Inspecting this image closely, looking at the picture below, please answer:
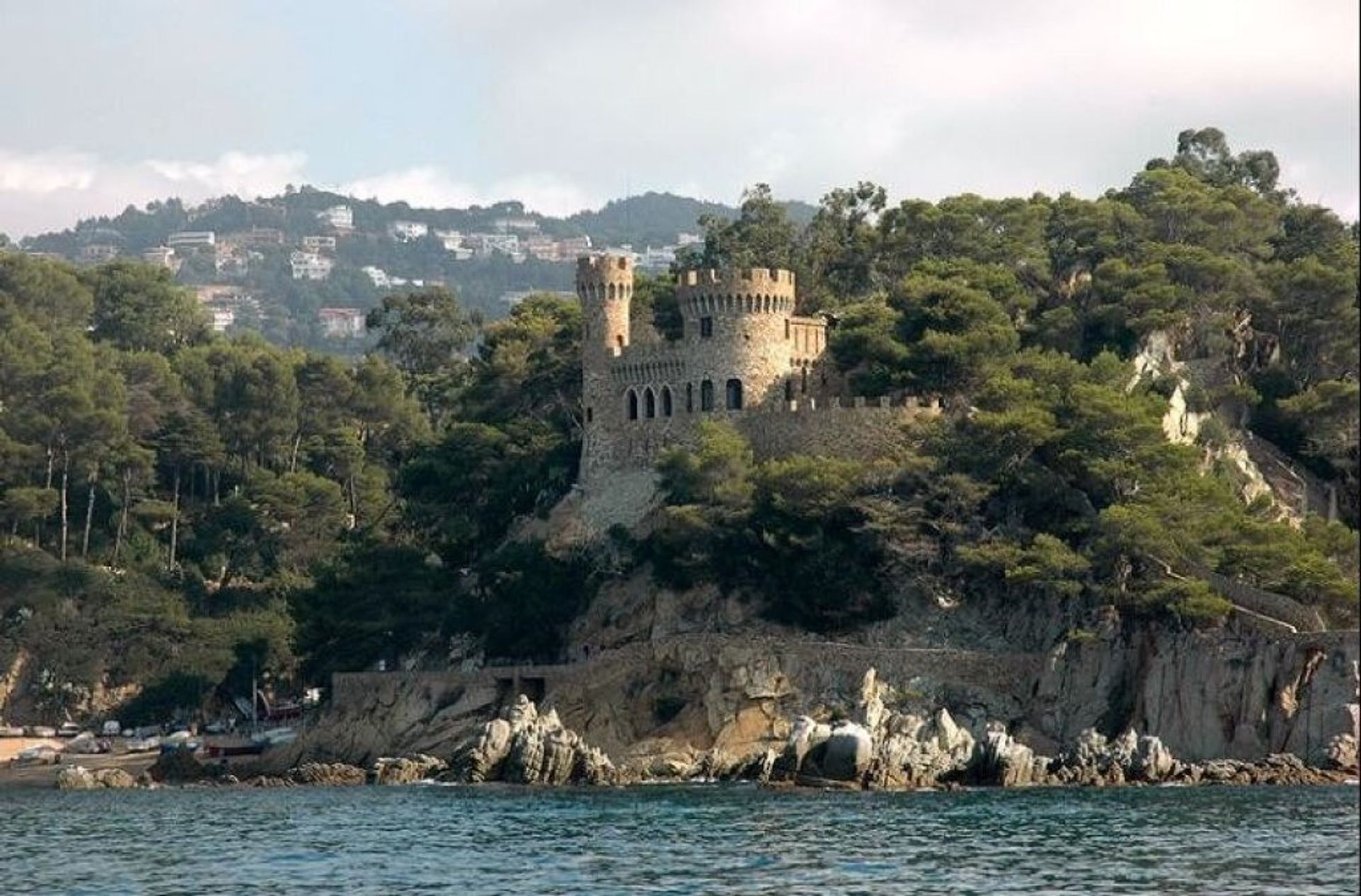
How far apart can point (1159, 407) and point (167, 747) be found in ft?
101

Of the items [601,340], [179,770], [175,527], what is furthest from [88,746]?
[601,340]

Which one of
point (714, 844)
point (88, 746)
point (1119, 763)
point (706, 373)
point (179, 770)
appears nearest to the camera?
point (714, 844)

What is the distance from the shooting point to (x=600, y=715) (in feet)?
240

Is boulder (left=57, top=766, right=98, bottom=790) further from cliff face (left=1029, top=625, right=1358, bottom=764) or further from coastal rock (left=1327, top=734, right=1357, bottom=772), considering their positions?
coastal rock (left=1327, top=734, right=1357, bottom=772)

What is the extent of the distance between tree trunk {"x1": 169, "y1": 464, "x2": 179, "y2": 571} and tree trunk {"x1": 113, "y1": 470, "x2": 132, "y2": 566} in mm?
1581

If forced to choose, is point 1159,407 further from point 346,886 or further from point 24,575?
point 24,575

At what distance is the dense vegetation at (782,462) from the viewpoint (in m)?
71.5

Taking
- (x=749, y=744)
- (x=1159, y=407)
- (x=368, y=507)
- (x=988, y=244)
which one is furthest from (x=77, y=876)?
(x=368, y=507)

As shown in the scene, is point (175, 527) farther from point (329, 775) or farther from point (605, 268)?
point (329, 775)

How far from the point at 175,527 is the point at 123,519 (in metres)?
1.89

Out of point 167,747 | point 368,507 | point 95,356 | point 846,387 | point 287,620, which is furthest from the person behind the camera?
point 95,356

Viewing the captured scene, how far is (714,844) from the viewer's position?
51469 mm

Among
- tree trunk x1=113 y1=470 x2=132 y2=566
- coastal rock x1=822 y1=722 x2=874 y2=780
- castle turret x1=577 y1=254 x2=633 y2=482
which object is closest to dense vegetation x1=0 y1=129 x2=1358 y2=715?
tree trunk x1=113 y1=470 x2=132 y2=566

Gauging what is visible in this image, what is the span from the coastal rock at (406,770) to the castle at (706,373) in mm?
10620
